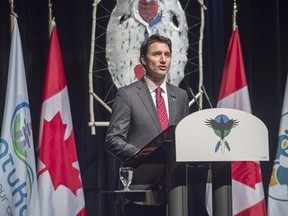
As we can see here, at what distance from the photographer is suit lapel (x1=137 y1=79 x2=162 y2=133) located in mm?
2895

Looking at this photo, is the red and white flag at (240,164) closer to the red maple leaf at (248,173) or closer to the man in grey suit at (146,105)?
the red maple leaf at (248,173)

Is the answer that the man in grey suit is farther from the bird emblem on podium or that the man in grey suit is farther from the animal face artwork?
the animal face artwork

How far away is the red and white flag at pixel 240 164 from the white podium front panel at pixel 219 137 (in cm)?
210

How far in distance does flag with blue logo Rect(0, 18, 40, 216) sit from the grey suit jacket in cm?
136

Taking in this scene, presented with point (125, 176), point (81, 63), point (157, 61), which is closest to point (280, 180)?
point (81, 63)

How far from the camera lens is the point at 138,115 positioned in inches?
115

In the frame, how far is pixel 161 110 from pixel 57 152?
1.52 m

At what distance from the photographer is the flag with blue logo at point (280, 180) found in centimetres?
449

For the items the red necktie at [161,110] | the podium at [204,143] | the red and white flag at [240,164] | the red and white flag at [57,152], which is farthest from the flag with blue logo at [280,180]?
the podium at [204,143]

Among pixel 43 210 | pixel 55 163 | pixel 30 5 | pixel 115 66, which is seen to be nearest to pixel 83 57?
pixel 115 66

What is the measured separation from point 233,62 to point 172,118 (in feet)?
5.93

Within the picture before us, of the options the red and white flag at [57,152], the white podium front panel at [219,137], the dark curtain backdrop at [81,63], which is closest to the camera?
the white podium front panel at [219,137]

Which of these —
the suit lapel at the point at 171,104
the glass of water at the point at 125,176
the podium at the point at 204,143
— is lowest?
the glass of water at the point at 125,176

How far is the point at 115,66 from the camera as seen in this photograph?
15.0 ft
